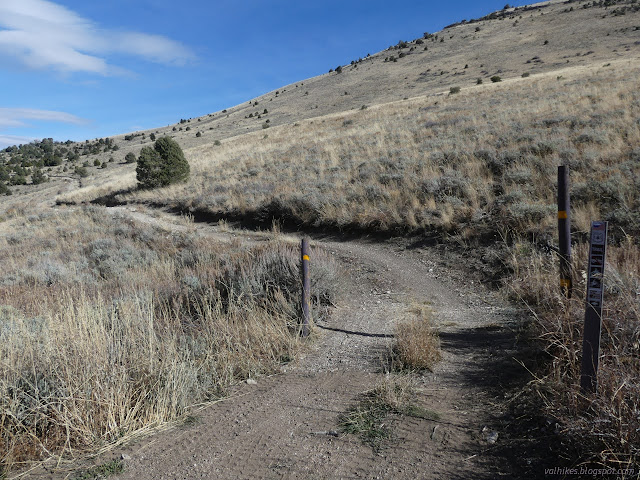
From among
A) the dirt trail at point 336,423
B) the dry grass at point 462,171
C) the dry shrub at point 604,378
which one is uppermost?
the dry grass at point 462,171

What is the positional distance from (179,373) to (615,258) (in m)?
4.95

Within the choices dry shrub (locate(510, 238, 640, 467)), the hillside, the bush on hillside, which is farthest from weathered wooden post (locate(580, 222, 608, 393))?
the hillside

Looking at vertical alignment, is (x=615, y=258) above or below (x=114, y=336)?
above

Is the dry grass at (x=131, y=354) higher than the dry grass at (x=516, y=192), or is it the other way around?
the dry grass at (x=516, y=192)

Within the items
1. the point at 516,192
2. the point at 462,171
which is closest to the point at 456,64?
the point at 462,171

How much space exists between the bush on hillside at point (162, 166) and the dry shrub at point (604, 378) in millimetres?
24393

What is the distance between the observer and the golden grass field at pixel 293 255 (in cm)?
341

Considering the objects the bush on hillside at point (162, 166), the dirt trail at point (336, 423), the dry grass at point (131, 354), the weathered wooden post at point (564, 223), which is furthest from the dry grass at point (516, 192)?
the dry grass at point (131, 354)

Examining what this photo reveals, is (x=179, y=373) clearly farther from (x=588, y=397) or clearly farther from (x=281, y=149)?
(x=281, y=149)

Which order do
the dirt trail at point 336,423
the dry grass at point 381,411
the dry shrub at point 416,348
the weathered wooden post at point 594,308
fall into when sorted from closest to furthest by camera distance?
1. the weathered wooden post at point 594,308
2. the dirt trail at point 336,423
3. the dry grass at point 381,411
4. the dry shrub at point 416,348

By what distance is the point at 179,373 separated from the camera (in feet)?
13.2

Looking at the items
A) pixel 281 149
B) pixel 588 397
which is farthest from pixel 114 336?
pixel 281 149

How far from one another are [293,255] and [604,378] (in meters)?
5.24

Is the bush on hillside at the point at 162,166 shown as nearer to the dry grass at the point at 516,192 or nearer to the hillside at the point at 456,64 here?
the dry grass at the point at 516,192
